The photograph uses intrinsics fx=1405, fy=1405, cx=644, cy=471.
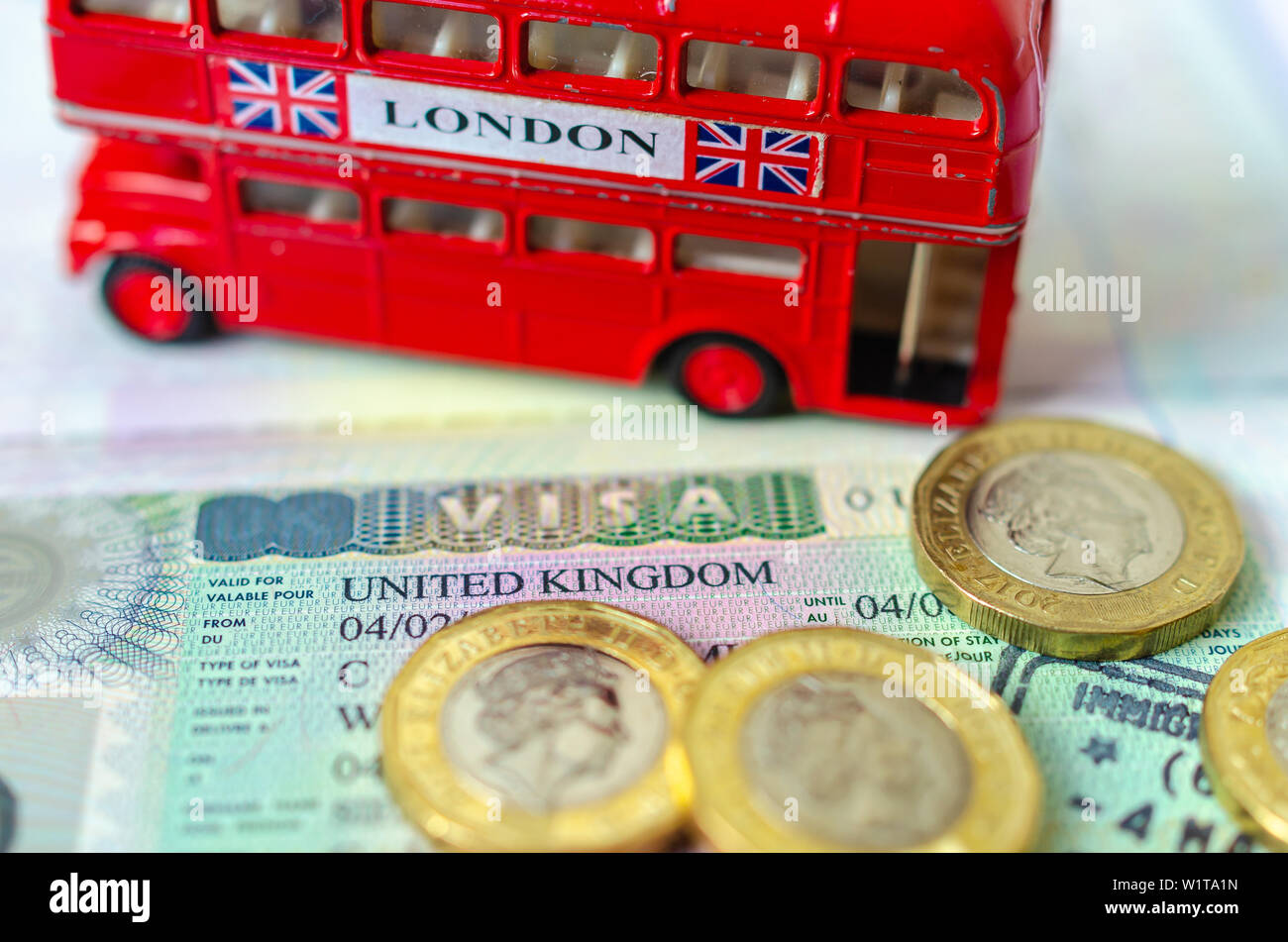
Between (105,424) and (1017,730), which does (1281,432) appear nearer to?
(1017,730)

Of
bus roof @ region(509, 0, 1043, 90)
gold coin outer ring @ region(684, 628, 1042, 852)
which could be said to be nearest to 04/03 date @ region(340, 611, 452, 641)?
gold coin outer ring @ region(684, 628, 1042, 852)

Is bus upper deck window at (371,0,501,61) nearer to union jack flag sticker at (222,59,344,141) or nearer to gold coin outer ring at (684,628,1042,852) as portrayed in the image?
union jack flag sticker at (222,59,344,141)

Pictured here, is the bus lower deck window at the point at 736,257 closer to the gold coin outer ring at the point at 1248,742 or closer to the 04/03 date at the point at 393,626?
the 04/03 date at the point at 393,626

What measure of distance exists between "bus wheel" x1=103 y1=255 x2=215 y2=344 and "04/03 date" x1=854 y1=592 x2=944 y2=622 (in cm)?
246

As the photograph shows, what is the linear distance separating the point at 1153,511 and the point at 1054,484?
303 millimetres

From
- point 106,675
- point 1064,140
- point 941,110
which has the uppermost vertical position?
point 941,110

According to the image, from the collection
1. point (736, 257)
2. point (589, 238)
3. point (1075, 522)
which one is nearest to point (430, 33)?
point (589, 238)

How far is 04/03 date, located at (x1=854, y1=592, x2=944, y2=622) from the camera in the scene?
418 centimetres

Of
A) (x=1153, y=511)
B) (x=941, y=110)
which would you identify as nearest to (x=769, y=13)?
(x=941, y=110)

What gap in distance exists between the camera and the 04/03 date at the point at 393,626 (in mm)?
4090

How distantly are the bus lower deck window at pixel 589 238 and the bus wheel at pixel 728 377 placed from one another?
0.35 m

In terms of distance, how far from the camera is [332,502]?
448 cm

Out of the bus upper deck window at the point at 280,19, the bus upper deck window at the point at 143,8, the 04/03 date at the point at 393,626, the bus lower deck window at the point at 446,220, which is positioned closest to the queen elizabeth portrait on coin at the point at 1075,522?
the 04/03 date at the point at 393,626

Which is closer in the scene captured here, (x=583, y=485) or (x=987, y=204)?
(x=987, y=204)
